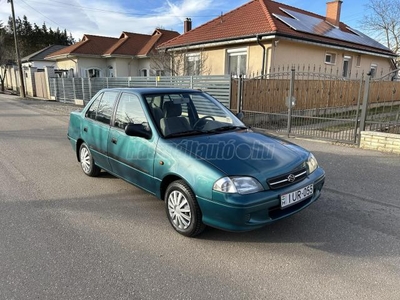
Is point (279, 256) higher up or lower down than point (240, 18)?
lower down

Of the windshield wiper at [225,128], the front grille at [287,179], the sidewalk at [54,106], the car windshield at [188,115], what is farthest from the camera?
the sidewalk at [54,106]

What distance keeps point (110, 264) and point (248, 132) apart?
2.34 metres

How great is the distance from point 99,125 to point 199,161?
7.56 feet

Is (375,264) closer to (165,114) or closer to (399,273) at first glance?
(399,273)

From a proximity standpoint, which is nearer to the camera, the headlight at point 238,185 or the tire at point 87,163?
the headlight at point 238,185

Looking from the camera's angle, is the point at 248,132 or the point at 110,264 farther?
the point at 248,132

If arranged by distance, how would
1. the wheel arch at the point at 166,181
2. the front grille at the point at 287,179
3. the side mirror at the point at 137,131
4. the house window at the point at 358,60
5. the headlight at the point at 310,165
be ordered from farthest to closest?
the house window at the point at 358,60 < the side mirror at the point at 137,131 < the headlight at the point at 310,165 < the wheel arch at the point at 166,181 < the front grille at the point at 287,179

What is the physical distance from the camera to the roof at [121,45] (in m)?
26.5

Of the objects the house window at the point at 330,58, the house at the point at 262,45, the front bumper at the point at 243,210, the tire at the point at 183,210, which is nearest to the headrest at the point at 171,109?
the tire at the point at 183,210

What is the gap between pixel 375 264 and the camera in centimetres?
278

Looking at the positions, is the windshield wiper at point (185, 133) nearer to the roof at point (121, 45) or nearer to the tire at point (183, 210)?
the tire at point (183, 210)

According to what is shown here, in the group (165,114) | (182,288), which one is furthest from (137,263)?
(165,114)

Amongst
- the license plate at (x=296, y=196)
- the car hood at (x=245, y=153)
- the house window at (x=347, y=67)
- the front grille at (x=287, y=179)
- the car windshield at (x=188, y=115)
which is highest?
the house window at (x=347, y=67)

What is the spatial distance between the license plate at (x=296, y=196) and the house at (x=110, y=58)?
78.6 ft
